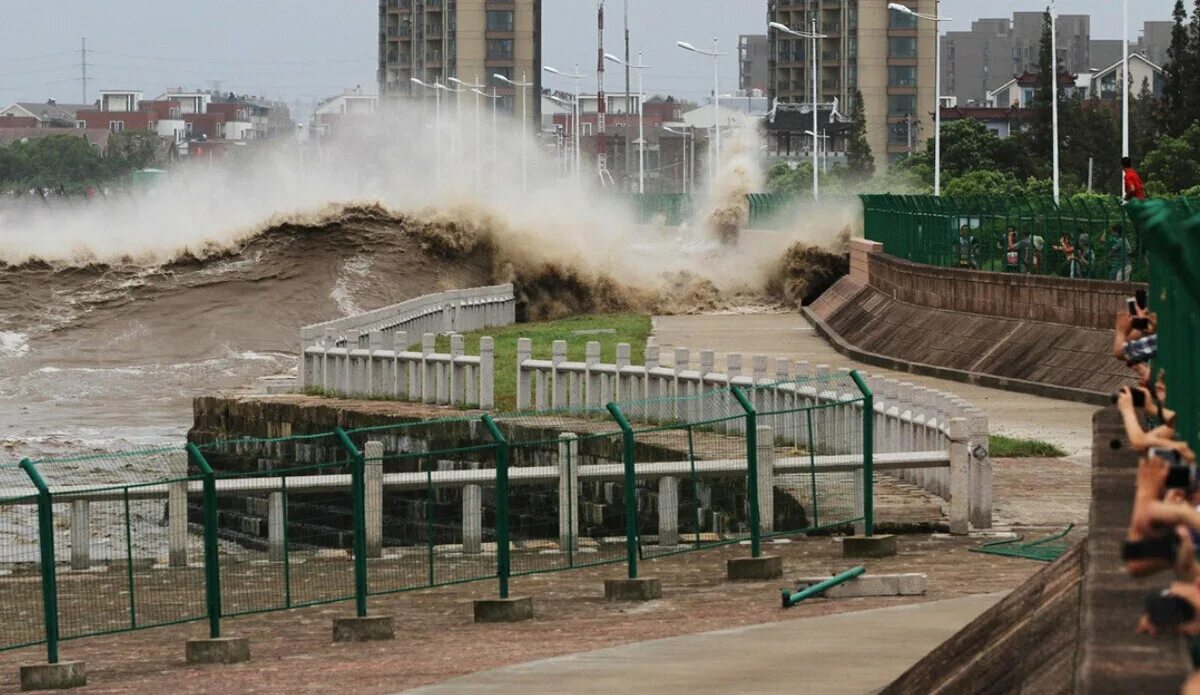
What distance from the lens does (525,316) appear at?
193 ft

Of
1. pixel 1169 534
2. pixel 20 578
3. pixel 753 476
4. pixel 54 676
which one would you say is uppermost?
pixel 1169 534

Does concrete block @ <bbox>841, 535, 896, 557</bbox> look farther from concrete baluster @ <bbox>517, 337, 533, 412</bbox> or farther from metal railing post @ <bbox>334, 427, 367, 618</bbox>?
concrete baluster @ <bbox>517, 337, 533, 412</bbox>

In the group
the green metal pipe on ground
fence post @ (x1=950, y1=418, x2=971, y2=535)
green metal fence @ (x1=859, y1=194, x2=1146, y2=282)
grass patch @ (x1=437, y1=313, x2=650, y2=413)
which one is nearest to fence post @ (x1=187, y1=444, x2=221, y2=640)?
the green metal pipe on ground

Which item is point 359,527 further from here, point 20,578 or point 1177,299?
point 1177,299

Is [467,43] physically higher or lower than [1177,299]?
higher

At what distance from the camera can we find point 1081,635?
20.3ft

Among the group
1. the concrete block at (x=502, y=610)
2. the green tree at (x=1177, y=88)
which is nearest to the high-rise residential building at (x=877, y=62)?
the green tree at (x=1177, y=88)

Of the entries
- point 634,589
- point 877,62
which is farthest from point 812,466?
point 877,62

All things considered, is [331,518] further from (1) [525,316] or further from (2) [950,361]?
(1) [525,316]

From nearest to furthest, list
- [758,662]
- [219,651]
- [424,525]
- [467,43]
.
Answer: [758,662], [219,651], [424,525], [467,43]

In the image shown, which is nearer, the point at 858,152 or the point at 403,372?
the point at 403,372

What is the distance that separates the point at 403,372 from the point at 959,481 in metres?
15.4

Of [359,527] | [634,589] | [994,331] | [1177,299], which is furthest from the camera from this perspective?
[994,331]

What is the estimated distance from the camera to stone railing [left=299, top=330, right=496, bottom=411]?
3098cm
